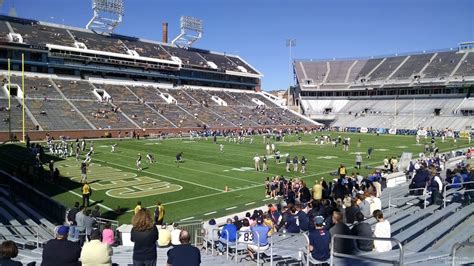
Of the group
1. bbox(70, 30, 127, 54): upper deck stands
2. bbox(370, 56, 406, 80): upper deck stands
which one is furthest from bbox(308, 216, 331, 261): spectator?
bbox(370, 56, 406, 80): upper deck stands

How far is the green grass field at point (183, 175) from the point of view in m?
18.8

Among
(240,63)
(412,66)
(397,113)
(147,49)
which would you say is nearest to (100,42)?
(147,49)

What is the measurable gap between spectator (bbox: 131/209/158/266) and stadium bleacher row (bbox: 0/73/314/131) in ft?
137

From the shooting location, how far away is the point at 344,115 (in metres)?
81.9

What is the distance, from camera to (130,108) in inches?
2212

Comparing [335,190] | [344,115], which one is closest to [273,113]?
[344,115]

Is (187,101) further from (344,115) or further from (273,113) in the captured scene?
(344,115)

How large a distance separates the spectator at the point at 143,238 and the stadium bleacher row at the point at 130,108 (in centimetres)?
4175

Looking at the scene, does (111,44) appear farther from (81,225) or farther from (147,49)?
(81,225)

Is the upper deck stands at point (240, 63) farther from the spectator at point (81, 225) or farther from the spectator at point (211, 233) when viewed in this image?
the spectator at point (81, 225)

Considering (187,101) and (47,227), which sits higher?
(187,101)

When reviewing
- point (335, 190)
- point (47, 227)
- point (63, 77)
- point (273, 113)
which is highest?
point (63, 77)

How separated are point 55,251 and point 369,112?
80.0 m

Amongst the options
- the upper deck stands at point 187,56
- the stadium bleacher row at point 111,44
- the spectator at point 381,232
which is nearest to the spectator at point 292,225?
the spectator at point 381,232
